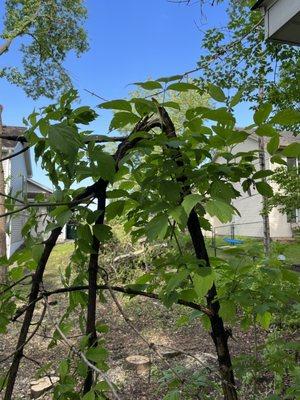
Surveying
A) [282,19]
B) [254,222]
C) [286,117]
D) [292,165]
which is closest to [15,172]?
[254,222]

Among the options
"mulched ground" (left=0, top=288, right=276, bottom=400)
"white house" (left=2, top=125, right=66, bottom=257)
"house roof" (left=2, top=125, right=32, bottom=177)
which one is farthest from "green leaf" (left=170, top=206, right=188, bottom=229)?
"white house" (left=2, top=125, right=66, bottom=257)

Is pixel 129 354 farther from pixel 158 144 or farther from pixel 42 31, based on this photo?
pixel 42 31

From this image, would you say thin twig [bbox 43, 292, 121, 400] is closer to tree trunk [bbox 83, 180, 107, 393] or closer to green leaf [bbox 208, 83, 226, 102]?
tree trunk [bbox 83, 180, 107, 393]

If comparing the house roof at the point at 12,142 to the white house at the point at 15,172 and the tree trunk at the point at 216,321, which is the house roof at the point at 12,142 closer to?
the white house at the point at 15,172

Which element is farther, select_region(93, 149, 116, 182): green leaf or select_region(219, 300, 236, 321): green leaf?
select_region(219, 300, 236, 321): green leaf

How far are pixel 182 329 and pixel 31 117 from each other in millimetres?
4901

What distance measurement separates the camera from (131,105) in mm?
882

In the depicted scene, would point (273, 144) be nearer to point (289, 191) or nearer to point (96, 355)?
point (96, 355)

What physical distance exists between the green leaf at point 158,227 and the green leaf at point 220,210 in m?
0.10

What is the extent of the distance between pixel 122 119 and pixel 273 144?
388mm

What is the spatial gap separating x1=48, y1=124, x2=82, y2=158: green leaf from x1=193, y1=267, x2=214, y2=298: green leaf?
42 cm

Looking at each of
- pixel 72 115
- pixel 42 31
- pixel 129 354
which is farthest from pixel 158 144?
pixel 42 31

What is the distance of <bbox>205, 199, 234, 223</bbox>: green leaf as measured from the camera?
2.55 feet

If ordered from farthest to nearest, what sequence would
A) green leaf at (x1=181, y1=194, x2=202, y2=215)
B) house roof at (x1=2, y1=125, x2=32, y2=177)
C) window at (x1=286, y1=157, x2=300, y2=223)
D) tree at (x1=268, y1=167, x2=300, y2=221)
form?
1. house roof at (x1=2, y1=125, x2=32, y2=177)
2. tree at (x1=268, y1=167, x2=300, y2=221)
3. window at (x1=286, y1=157, x2=300, y2=223)
4. green leaf at (x1=181, y1=194, x2=202, y2=215)
